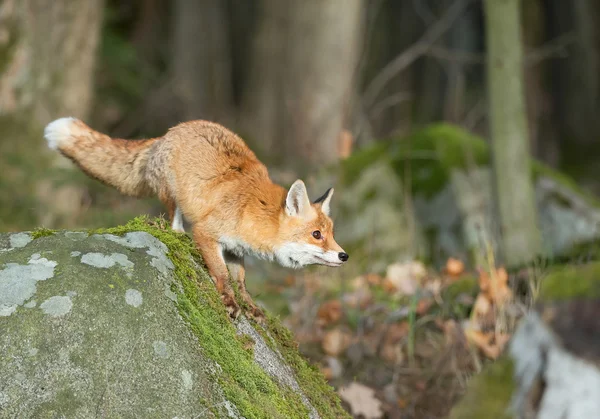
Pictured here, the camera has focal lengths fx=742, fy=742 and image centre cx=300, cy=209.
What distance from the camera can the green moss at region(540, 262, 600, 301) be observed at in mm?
2525

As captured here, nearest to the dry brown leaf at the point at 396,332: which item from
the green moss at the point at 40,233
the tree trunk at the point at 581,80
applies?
the green moss at the point at 40,233

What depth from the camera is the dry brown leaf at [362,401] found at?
5.70m

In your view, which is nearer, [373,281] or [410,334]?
[410,334]

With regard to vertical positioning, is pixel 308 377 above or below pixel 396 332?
above

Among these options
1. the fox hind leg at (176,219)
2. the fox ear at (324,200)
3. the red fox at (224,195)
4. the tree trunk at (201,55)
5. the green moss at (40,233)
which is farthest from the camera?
the tree trunk at (201,55)

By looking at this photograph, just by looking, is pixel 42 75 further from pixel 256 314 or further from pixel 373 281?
pixel 256 314

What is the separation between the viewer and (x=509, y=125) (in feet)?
29.1

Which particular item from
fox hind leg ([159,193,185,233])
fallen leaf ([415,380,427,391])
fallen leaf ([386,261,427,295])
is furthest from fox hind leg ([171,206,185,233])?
fallen leaf ([386,261,427,295])

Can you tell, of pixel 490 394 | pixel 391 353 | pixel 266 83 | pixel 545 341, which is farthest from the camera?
pixel 266 83

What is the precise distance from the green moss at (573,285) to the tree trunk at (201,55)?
1733cm

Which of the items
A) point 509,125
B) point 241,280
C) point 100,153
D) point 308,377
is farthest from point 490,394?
point 509,125

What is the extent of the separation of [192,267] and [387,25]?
30610mm

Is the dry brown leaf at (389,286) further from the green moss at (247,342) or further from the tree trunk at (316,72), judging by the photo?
the tree trunk at (316,72)

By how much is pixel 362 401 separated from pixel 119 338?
2.87 meters
